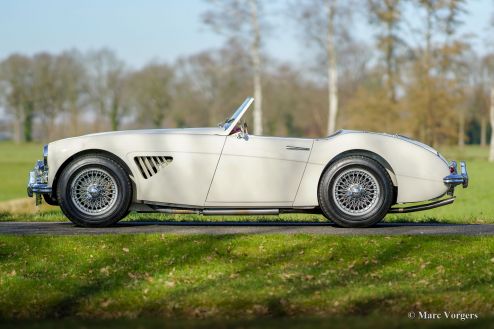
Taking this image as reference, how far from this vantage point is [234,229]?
9.89m

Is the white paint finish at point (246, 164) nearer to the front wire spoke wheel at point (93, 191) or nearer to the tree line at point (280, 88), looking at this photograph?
the front wire spoke wheel at point (93, 191)

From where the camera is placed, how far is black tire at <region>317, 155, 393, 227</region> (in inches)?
392

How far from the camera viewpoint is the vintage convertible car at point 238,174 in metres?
9.92

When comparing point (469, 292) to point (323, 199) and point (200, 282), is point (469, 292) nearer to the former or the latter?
point (200, 282)

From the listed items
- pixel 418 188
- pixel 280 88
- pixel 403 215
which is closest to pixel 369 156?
pixel 418 188

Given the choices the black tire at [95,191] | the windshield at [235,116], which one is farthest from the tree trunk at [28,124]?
the windshield at [235,116]

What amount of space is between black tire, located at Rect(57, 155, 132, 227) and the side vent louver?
203mm

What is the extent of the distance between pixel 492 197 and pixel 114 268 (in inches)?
844

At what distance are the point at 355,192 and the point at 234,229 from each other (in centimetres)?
149

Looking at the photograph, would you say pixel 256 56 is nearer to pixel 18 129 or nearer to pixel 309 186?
pixel 309 186

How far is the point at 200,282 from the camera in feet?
24.9

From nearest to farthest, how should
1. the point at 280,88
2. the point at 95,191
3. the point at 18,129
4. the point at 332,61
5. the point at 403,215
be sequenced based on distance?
1. the point at 95,191
2. the point at 403,215
3. the point at 332,61
4. the point at 280,88
5. the point at 18,129

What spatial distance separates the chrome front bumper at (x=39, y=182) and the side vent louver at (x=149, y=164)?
1133mm

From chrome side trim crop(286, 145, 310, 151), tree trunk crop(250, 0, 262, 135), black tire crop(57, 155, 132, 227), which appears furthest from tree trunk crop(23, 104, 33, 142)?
chrome side trim crop(286, 145, 310, 151)
